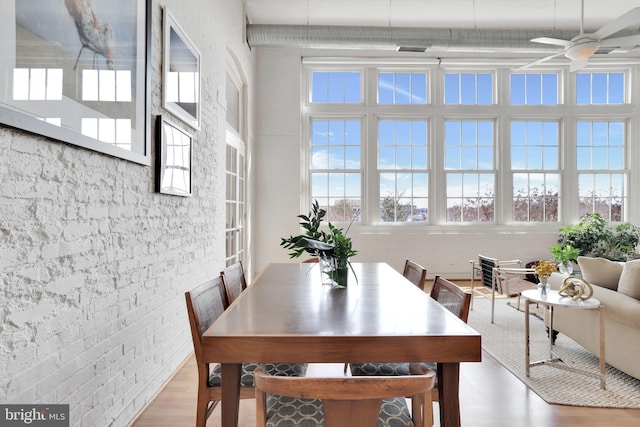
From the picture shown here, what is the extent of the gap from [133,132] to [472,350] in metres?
2.01

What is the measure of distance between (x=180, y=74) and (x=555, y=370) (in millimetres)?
3667

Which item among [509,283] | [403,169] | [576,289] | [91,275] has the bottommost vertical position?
[509,283]

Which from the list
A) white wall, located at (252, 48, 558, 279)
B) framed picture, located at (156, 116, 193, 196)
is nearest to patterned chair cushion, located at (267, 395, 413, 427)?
framed picture, located at (156, 116, 193, 196)

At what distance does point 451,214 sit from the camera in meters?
6.78

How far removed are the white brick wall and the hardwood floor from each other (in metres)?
0.14

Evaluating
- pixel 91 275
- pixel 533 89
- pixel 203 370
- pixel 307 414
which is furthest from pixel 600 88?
pixel 91 275

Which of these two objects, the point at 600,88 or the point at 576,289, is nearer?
the point at 576,289

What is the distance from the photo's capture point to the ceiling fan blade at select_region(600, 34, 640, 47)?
4.09 m

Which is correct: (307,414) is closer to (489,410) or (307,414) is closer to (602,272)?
(489,410)

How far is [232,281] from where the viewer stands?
236 centimetres

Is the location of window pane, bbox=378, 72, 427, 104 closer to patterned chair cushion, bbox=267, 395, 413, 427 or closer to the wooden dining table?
the wooden dining table

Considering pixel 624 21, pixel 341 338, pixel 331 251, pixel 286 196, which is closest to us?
pixel 341 338

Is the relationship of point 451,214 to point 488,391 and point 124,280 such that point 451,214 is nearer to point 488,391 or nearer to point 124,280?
point 488,391

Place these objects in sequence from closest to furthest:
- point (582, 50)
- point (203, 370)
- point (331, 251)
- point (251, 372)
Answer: point (203, 370), point (251, 372), point (331, 251), point (582, 50)
